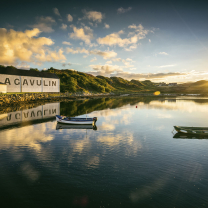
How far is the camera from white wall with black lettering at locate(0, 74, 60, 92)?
8241 centimetres

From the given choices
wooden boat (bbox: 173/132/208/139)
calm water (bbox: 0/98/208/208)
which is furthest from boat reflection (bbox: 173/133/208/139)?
calm water (bbox: 0/98/208/208)

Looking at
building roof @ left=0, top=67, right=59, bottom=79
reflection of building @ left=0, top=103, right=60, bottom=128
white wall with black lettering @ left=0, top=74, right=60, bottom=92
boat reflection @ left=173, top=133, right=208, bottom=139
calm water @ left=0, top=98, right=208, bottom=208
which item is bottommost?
calm water @ left=0, top=98, right=208, bottom=208

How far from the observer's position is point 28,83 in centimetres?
9231

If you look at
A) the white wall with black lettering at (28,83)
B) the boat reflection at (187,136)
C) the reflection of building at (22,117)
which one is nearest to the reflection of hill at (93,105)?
the reflection of building at (22,117)

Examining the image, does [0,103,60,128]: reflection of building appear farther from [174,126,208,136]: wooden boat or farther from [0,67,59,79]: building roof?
[0,67,59,79]: building roof

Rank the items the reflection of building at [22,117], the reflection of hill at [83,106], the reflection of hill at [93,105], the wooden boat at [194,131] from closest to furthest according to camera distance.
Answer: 1. the wooden boat at [194,131]
2. the reflection of building at [22,117]
3. the reflection of hill at [83,106]
4. the reflection of hill at [93,105]

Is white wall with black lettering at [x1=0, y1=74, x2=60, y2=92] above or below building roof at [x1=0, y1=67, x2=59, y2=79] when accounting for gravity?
below

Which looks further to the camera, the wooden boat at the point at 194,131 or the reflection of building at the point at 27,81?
the reflection of building at the point at 27,81

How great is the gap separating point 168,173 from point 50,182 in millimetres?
11272

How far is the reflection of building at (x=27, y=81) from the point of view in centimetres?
8225

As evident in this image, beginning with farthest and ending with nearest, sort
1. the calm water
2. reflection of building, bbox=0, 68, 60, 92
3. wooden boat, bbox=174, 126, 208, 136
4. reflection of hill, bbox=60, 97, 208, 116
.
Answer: reflection of building, bbox=0, 68, 60, 92, reflection of hill, bbox=60, 97, 208, 116, wooden boat, bbox=174, 126, 208, 136, the calm water

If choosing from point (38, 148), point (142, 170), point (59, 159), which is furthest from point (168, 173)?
point (38, 148)

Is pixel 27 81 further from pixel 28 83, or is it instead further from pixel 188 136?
pixel 188 136

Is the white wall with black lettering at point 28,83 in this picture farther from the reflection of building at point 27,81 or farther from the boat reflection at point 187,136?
the boat reflection at point 187,136
